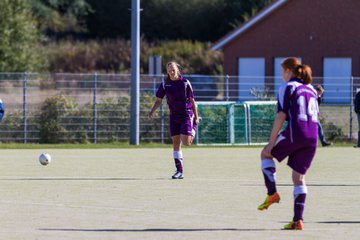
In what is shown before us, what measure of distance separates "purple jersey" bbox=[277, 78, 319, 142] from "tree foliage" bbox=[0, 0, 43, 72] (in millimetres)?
40642

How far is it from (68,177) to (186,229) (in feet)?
22.8

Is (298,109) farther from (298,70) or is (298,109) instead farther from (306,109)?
(298,70)

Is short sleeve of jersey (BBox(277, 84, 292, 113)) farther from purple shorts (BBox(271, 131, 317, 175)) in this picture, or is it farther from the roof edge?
the roof edge

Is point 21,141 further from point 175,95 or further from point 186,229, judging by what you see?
point 186,229

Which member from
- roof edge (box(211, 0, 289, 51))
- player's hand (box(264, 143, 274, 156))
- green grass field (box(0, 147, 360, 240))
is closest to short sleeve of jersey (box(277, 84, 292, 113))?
player's hand (box(264, 143, 274, 156))

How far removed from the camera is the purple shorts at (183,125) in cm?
1769

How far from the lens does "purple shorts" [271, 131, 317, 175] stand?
1130 centimetres

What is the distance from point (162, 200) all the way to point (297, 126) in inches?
136

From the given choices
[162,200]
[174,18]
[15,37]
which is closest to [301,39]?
[15,37]

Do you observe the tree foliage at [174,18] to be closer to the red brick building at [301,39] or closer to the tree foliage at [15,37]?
the tree foliage at [15,37]

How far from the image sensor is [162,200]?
46.5 feet

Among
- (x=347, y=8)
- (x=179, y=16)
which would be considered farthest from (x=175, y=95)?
(x=179, y=16)

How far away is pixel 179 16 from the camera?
7850 centimetres

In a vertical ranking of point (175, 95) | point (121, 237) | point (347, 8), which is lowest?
point (121, 237)
